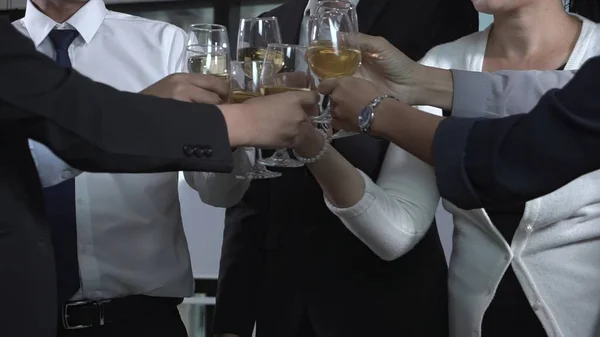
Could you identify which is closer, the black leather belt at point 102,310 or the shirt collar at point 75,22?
the black leather belt at point 102,310

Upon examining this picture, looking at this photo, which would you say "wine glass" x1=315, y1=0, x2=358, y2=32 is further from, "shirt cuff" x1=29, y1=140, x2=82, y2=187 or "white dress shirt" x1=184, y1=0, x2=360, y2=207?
"shirt cuff" x1=29, y1=140, x2=82, y2=187

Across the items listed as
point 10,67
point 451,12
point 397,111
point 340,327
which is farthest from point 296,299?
point 10,67

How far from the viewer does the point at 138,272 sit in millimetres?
1588

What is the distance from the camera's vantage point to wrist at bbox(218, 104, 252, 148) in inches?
44.9

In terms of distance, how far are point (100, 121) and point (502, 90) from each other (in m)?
0.80

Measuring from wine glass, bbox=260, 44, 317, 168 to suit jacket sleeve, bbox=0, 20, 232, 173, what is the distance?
0.32m

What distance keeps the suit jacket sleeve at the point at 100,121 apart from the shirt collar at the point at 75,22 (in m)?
0.72

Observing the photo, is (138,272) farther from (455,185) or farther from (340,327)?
(455,185)

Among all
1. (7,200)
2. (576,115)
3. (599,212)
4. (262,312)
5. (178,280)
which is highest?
(576,115)

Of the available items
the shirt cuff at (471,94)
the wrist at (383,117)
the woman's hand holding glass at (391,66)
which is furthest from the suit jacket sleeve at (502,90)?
the wrist at (383,117)

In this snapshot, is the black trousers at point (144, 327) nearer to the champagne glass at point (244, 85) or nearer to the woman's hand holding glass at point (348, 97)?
the champagne glass at point (244, 85)

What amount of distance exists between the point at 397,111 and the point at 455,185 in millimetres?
224

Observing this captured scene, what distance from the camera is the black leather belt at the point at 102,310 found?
1.51 m

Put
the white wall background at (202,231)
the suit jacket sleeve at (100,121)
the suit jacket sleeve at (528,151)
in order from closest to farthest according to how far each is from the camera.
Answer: the suit jacket sleeve at (100,121) < the suit jacket sleeve at (528,151) < the white wall background at (202,231)
